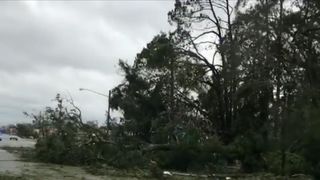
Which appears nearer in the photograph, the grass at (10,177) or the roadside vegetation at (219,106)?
the grass at (10,177)

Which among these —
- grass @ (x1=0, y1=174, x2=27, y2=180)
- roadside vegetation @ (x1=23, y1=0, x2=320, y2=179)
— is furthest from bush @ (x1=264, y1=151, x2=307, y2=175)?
grass @ (x1=0, y1=174, x2=27, y2=180)

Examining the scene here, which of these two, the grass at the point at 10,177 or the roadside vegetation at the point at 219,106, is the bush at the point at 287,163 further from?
the grass at the point at 10,177

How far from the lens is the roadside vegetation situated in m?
28.1

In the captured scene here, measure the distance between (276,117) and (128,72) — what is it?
2080 cm

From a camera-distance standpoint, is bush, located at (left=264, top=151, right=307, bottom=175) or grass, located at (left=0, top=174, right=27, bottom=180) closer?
grass, located at (left=0, top=174, right=27, bottom=180)

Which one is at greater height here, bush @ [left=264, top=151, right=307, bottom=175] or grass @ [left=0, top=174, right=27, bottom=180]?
bush @ [left=264, top=151, right=307, bottom=175]

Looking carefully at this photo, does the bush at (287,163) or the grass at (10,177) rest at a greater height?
the bush at (287,163)

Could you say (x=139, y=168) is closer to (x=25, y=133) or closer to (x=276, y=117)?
(x=276, y=117)

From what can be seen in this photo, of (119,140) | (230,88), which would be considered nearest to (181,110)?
(230,88)

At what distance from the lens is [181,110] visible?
40906 millimetres

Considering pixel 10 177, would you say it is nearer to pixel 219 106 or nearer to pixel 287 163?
pixel 287 163

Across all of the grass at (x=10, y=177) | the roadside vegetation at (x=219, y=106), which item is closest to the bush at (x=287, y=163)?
the roadside vegetation at (x=219, y=106)

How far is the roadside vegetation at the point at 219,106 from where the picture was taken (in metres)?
28.1

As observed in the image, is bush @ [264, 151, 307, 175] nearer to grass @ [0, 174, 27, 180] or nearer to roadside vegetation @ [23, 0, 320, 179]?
roadside vegetation @ [23, 0, 320, 179]
